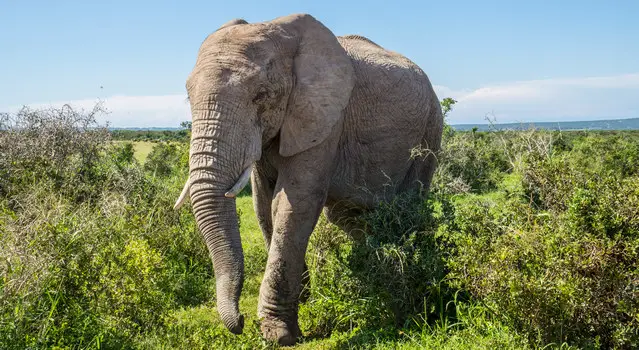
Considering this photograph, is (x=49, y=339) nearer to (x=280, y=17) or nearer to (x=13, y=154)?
(x=280, y=17)

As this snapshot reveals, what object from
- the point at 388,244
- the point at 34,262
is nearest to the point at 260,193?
the point at 388,244

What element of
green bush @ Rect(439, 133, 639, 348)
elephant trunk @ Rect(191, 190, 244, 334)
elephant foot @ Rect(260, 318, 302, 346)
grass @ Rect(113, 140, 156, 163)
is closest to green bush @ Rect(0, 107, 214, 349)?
elephant trunk @ Rect(191, 190, 244, 334)

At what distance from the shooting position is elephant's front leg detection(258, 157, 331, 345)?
588cm

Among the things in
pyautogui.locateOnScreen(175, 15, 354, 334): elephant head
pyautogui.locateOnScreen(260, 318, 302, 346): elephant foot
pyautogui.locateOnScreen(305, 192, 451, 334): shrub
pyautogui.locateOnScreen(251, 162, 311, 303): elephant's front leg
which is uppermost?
pyautogui.locateOnScreen(175, 15, 354, 334): elephant head

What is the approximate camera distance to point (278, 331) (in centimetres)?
583

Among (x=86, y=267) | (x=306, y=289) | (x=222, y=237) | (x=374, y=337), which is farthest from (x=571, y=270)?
(x=86, y=267)

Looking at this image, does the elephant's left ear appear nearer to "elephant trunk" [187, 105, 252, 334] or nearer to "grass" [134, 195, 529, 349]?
"elephant trunk" [187, 105, 252, 334]

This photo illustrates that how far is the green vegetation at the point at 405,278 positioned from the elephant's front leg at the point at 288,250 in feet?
0.96

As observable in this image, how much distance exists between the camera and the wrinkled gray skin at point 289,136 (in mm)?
5395

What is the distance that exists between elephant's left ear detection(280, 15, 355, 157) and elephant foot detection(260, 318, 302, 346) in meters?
1.54

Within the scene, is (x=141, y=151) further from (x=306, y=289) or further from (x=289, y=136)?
(x=289, y=136)

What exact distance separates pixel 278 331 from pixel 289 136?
178cm

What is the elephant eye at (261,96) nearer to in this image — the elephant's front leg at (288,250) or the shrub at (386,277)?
the elephant's front leg at (288,250)

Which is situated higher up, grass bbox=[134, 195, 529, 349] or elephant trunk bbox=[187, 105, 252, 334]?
elephant trunk bbox=[187, 105, 252, 334]
